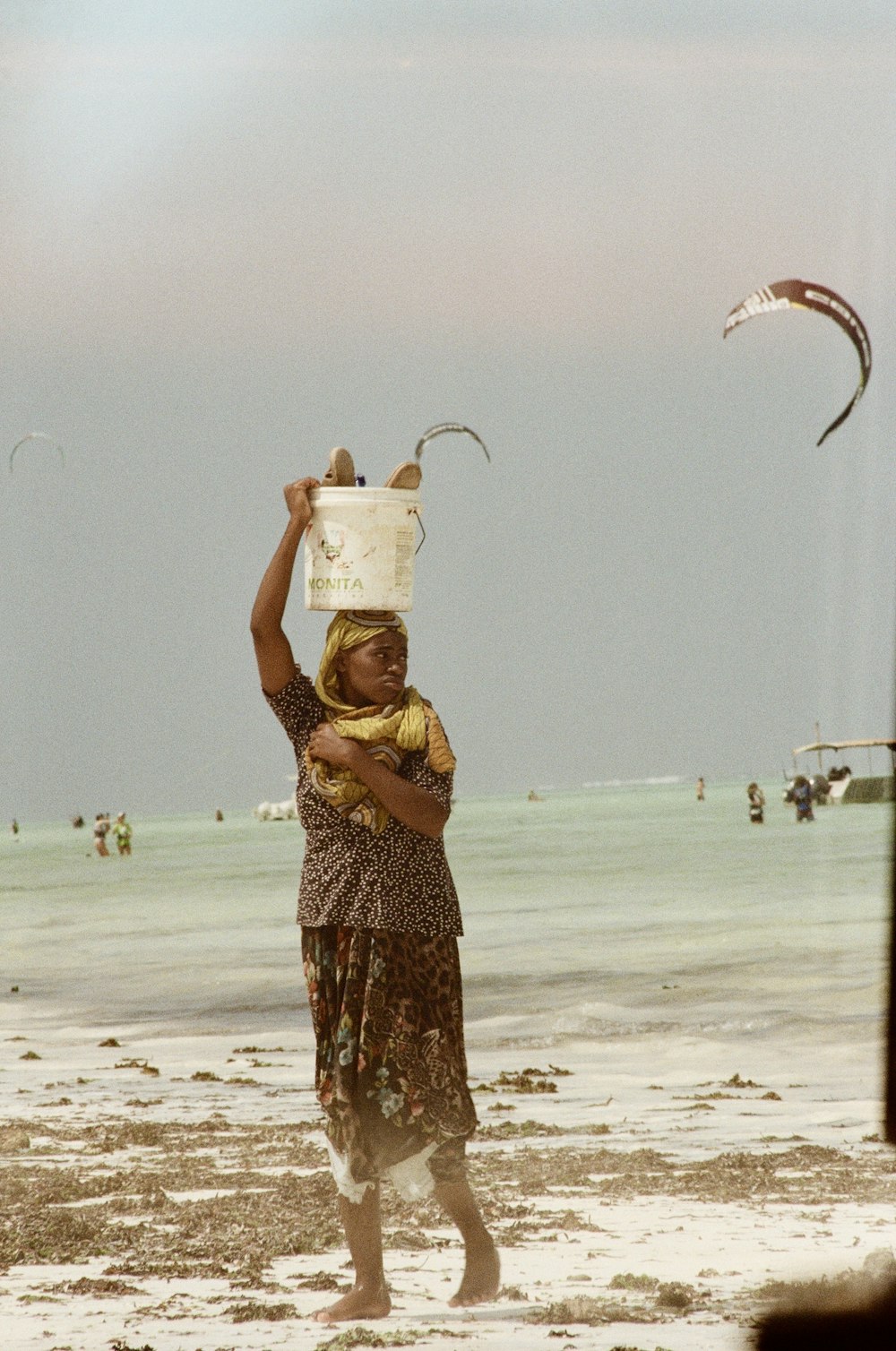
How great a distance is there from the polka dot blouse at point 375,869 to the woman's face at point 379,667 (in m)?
0.17

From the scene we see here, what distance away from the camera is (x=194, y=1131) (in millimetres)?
7145

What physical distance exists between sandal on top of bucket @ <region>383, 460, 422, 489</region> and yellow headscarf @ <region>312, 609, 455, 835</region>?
32 cm

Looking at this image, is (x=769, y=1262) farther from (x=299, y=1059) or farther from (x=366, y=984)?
(x=299, y=1059)

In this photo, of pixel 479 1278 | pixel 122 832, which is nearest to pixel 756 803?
pixel 122 832

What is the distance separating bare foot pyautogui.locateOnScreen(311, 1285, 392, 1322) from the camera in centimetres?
414

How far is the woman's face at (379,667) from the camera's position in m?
4.36

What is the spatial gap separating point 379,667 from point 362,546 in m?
0.30

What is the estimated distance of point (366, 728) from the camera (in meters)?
4.28

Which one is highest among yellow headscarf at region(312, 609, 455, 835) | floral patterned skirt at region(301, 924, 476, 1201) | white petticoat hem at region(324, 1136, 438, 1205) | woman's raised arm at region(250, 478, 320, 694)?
woman's raised arm at region(250, 478, 320, 694)

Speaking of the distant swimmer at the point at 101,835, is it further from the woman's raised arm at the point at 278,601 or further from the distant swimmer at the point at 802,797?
the woman's raised arm at the point at 278,601

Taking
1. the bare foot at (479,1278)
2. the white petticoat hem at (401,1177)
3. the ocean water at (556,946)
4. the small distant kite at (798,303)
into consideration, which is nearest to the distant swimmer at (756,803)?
the ocean water at (556,946)

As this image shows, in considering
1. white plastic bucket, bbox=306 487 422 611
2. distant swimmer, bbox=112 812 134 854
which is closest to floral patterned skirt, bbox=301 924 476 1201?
white plastic bucket, bbox=306 487 422 611

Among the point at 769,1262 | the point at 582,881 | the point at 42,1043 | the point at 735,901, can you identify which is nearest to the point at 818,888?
the point at 735,901

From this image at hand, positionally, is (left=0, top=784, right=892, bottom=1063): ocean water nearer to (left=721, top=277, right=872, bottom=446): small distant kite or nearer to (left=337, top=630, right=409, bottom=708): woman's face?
(left=721, top=277, right=872, bottom=446): small distant kite
